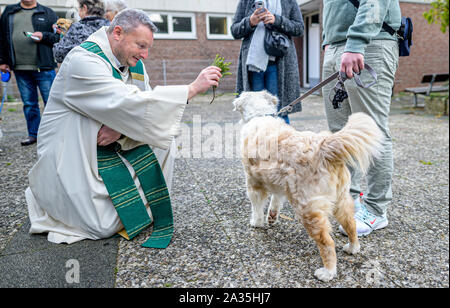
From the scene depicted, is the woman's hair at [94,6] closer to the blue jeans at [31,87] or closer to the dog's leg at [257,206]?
the dog's leg at [257,206]

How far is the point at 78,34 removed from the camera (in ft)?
9.91

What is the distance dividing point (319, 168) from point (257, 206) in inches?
31.2

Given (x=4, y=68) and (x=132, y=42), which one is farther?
(x=4, y=68)

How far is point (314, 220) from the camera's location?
204 centimetres

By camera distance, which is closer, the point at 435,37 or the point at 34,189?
the point at 34,189

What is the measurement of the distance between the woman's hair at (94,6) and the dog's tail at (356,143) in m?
2.70

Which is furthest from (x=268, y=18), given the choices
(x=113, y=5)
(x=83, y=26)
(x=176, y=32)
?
(x=176, y=32)

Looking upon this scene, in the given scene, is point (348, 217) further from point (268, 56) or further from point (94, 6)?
point (94, 6)

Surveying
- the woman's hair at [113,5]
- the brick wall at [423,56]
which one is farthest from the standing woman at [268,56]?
the brick wall at [423,56]

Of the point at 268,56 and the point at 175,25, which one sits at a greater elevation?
the point at 175,25

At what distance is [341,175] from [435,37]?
15.1 metres

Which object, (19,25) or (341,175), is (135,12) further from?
(19,25)

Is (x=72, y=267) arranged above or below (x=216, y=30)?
below
